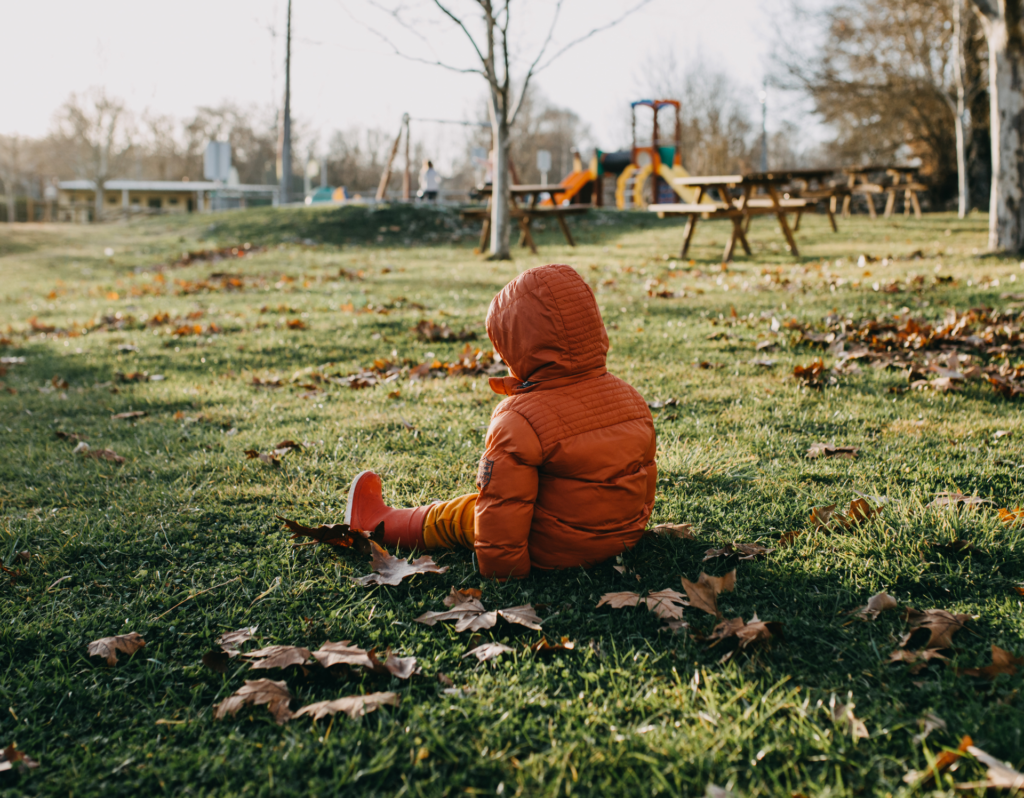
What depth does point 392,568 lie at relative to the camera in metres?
2.51

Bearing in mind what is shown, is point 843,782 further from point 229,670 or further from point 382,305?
point 382,305

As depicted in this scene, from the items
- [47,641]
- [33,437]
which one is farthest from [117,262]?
[47,641]

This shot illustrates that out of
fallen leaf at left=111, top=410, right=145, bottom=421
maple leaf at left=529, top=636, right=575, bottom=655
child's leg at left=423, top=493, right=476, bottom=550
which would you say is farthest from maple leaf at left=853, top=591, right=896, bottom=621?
fallen leaf at left=111, top=410, right=145, bottom=421

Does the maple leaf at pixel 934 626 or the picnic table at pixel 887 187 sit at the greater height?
the picnic table at pixel 887 187

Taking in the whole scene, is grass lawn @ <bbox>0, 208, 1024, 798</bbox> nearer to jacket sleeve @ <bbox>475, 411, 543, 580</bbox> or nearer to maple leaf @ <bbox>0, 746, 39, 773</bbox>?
maple leaf @ <bbox>0, 746, 39, 773</bbox>

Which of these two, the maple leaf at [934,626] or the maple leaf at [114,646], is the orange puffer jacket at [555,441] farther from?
the maple leaf at [114,646]

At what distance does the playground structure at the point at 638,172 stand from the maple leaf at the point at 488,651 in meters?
22.5

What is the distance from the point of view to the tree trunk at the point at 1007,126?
8.60 m

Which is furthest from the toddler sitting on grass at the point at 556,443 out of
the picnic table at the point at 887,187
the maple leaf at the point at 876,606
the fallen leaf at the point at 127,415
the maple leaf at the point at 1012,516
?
the picnic table at the point at 887,187

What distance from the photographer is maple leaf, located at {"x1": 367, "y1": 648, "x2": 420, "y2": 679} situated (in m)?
1.93

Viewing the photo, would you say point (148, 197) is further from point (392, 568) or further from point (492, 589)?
point (492, 589)

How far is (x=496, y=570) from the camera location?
7.73 feet

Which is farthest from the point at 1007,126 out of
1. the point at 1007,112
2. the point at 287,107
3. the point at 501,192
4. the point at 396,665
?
the point at 287,107

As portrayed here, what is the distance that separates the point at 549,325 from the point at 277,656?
1.24m
